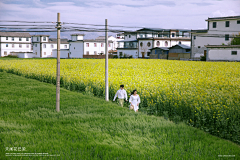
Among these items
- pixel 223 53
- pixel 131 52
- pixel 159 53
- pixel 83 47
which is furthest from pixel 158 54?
pixel 83 47

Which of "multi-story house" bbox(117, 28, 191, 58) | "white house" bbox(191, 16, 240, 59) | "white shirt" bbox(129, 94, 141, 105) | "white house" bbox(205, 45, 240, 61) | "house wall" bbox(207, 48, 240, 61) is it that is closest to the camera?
"white shirt" bbox(129, 94, 141, 105)

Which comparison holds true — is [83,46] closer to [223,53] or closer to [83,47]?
[83,47]

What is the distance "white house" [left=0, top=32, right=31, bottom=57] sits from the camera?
305 feet

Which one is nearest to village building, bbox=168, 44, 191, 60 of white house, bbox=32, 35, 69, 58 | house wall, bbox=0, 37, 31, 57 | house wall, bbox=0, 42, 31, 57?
white house, bbox=32, 35, 69, 58

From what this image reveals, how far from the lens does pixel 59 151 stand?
6.93 meters

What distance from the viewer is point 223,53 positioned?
169 feet

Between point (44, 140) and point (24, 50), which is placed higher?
point (24, 50)

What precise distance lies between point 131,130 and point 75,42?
82726 mm

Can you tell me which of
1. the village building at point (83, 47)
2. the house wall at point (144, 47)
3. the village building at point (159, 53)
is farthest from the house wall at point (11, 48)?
the village building at point (159, 53)

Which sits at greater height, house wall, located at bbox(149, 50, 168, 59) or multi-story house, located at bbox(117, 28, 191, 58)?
multi-story house, located at bbox(117, 28, 191, 58)

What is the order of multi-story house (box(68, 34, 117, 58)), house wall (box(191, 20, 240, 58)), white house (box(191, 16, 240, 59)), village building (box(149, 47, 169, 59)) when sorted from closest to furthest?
white house (box(191, 16, 240, 59)) → house wall (box(191, 20, 240, 58)) → village building (box(149, 47, 169, 59)) → multi-story house (box(68, 34, 117, 58))

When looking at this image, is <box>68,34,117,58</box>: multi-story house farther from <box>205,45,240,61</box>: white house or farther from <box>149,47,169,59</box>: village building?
<box>205,45,240,61</box>: white house

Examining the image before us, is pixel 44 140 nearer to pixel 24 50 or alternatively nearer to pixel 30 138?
pixel 30 138

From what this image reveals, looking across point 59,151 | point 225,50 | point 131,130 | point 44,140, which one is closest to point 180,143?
point 131,130
